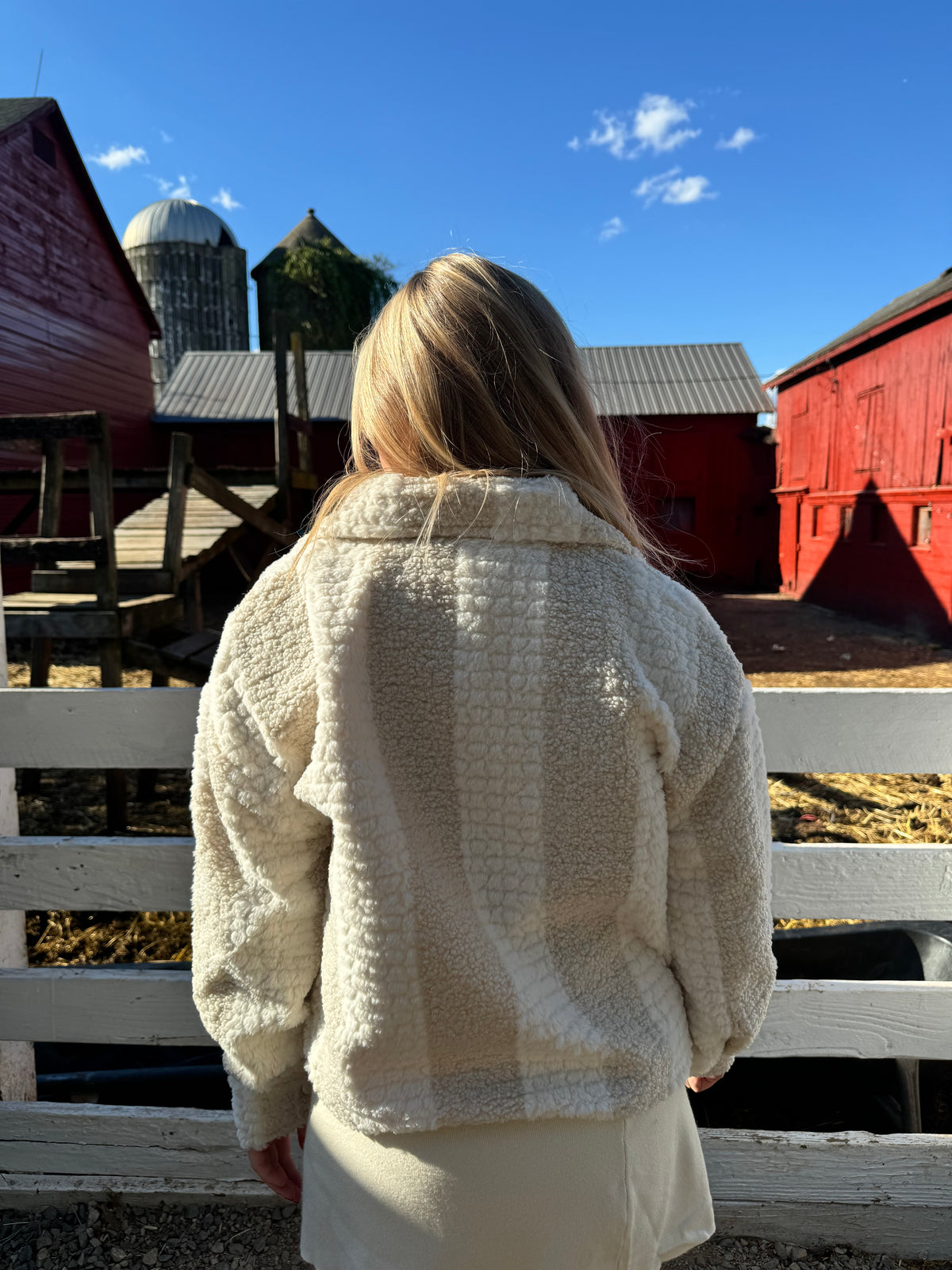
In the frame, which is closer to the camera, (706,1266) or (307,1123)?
(307,1123)

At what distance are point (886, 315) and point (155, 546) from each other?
13.9m

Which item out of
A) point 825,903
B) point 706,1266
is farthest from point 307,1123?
point 706,1266

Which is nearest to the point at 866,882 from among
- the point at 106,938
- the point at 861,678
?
the point at 106,938

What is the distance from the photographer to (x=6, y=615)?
5008 mm

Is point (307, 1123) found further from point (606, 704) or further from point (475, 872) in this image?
point (606, 704)

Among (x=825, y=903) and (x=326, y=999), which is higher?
(x=326, y=999)

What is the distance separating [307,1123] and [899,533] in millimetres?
14177

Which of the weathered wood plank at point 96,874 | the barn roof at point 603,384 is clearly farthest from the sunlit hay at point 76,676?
the barn roof at point 603,384

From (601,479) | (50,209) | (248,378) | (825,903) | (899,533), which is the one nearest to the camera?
(601,479)

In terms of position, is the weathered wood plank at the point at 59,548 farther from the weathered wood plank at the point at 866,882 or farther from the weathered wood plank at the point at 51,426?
the weathered wood plank at the point at 866,882

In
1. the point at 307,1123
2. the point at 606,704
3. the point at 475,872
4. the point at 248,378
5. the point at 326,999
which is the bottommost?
the point at 307,1123

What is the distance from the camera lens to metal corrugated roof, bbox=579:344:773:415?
61.7ft

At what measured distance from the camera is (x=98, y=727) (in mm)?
1918

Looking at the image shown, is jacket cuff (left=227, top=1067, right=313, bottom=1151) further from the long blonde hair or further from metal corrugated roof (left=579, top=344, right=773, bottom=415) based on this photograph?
metal corrugated roof (left=579, top=344, right=773, bottom=415)
